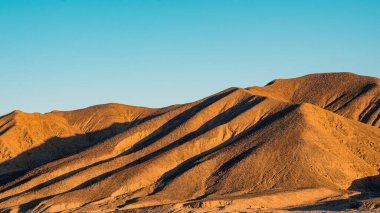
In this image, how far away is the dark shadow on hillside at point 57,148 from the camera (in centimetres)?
11188

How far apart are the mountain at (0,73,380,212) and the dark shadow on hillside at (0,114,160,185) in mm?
6264

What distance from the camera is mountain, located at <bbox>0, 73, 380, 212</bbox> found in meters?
65.9

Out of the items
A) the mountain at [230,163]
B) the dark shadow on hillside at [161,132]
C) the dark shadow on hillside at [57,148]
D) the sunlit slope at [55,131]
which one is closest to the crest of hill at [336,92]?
the mountain at [230,163]

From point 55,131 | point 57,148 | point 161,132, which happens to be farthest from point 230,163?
point 55,131

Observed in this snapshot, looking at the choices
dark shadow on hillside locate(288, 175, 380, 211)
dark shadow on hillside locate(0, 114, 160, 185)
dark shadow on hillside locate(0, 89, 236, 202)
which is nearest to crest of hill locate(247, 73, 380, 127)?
dark shadow on hillside locate(0, 89, 236, 202)

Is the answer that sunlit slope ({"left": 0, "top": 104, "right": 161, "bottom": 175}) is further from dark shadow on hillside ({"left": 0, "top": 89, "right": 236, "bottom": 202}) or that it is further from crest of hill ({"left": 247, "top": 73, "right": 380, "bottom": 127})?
crest of hill ({"left": 247, "top": 73, "right": 380, "bottom": 127})

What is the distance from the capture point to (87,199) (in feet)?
237

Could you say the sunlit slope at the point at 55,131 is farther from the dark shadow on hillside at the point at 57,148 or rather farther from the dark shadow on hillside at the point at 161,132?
the dark shadow on hillside at the point at 161,132

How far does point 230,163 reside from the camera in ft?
246

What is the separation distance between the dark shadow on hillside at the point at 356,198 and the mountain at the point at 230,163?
11cm

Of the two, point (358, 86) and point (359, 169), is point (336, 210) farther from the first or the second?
point (358, 86)

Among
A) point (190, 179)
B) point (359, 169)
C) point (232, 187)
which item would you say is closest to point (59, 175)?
point (190, 179)

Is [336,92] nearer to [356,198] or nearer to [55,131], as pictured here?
[356,198]

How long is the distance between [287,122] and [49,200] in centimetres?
2798
